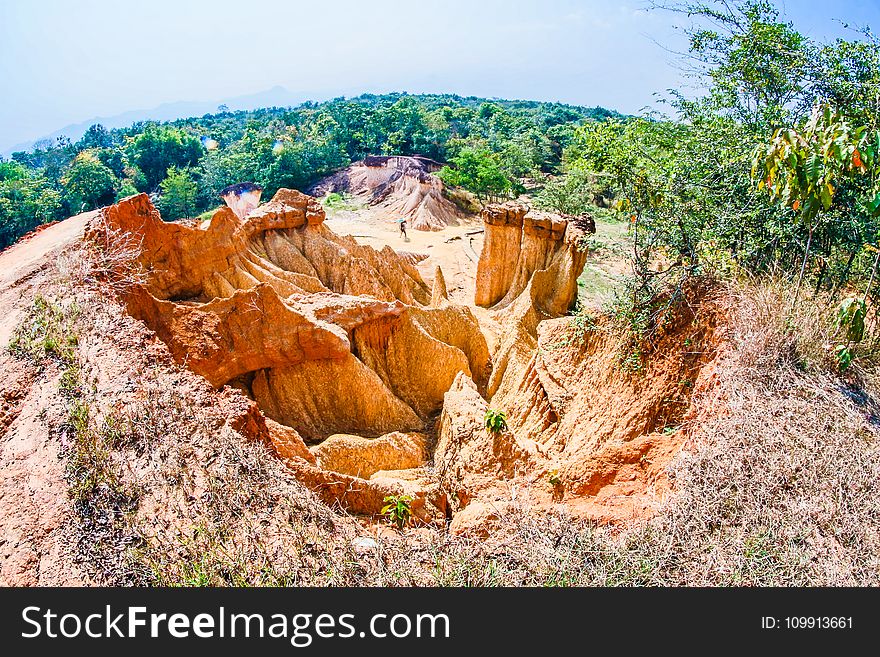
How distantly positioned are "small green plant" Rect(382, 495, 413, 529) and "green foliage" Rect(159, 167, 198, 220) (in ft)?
148

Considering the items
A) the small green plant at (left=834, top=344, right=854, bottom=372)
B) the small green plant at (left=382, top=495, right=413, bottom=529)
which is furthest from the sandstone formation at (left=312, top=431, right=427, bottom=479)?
the small green plant at (left=834, top=344, right=854, bottom=372)

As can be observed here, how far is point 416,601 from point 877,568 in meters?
2.91

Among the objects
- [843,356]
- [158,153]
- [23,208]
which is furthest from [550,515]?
[158,153]

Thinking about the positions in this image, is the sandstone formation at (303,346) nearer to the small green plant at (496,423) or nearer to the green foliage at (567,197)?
the small green plant at (496,423)

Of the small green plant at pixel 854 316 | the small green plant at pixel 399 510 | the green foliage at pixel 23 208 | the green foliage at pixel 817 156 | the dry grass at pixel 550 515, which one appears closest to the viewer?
the dry grass at pixel 550 515

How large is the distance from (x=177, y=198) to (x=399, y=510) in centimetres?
4609

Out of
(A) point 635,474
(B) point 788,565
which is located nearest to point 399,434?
(A) point 635,474

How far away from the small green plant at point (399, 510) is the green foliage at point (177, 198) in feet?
148

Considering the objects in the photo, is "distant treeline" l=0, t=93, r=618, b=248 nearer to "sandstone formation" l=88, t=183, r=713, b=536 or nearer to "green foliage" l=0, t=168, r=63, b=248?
"green foliage" l=0, t=168, r=63, b=248

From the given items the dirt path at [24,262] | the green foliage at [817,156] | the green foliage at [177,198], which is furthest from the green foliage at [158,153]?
the green foliage at [817,156]

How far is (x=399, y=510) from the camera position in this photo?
209 inches

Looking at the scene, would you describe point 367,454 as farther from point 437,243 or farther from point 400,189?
point 400,189

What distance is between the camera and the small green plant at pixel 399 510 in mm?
5262

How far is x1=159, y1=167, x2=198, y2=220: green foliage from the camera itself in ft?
138
